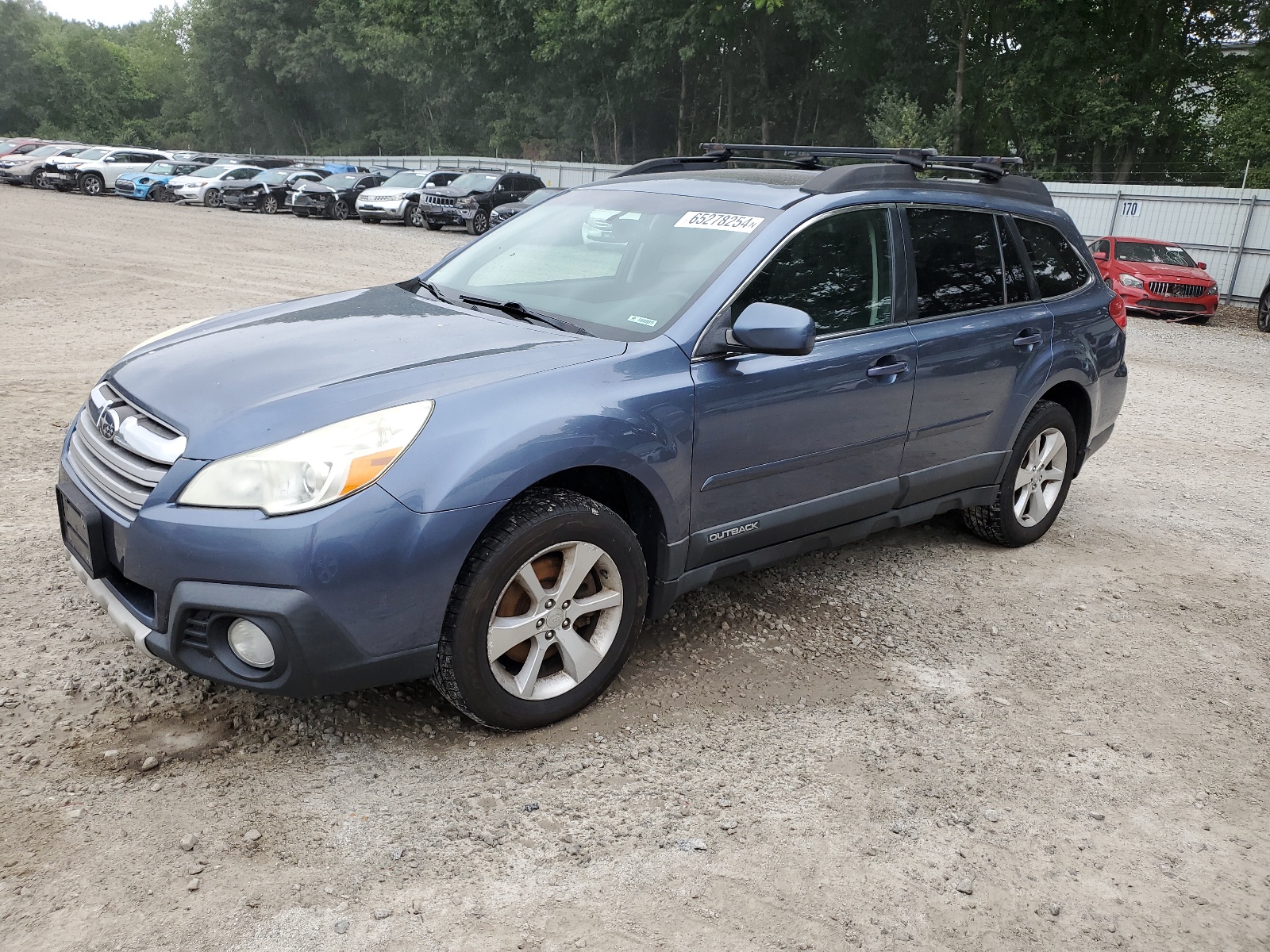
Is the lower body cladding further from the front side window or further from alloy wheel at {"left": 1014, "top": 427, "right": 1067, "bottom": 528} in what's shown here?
alloy wheel at {"left": 1014, "top": 427, "right": 1067, "bottom": 528}

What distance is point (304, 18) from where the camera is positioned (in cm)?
7019

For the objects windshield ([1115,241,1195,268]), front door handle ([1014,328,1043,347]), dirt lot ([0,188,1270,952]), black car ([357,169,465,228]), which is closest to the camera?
dirt lot ([0,188,1270,952])

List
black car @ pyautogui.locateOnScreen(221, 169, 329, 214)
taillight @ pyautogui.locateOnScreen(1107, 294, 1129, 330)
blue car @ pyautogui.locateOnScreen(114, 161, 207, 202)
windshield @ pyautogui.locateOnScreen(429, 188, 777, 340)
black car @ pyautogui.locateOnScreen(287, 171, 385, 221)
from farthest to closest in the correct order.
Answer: blue car @ pyautogui.locateOnScreen(114, 161, 207, 202) → black car @ pyautogui.locateOnScreen(221, 169, 329, 214) → black car @ pyautogui.locateOnScreen(287, 171, 385, 221) → taillight @ pyautogui.locateOnScreen(1107, 294, 1129, 330) → windshield @ pyautogui.locateOnScreen(429, 188, 777, 340)

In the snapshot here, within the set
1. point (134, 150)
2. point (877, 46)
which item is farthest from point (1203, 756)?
point (877, 46)

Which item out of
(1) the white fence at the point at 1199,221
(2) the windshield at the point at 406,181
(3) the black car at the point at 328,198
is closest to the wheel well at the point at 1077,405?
(1) the white fence at the point at 1199,221

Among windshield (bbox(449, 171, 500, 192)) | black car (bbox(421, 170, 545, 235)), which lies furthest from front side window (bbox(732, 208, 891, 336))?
windshield (bbox(449, 171, 500, 192))

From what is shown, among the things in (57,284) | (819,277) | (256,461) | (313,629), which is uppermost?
(819,277)

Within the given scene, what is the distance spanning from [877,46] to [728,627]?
4292cm

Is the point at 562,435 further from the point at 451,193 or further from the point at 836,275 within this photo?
the point at 451,193

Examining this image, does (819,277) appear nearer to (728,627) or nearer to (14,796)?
(728,627)

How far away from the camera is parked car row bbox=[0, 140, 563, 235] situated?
28.0 m

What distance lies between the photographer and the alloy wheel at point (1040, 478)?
17.6 feet

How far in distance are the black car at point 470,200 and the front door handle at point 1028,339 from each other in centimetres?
2349

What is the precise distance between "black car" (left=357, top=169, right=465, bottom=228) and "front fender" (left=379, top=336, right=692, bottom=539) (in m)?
26.4
